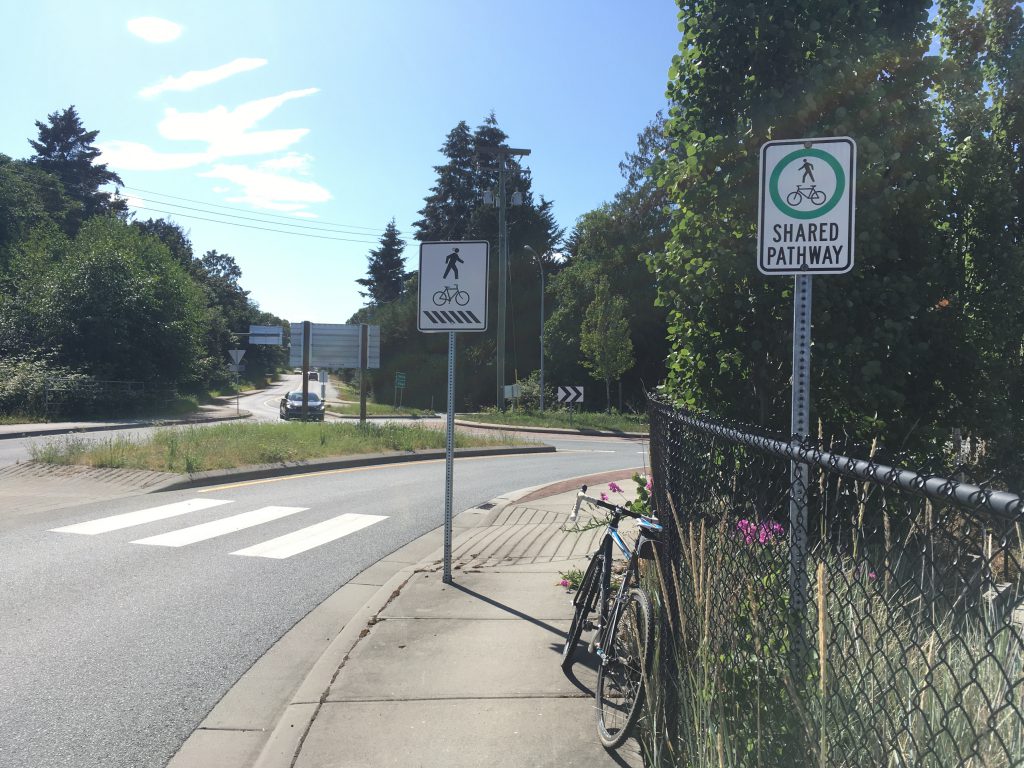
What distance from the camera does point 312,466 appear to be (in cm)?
1584

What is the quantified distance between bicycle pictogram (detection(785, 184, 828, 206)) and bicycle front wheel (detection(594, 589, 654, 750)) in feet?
6.25

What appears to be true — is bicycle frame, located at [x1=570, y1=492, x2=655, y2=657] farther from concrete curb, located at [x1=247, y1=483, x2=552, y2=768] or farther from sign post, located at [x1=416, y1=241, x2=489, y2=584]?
sign post, located at [x1=416, y1=241, x2=489, y2=584]

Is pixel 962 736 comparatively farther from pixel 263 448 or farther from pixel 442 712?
pixel 263 448

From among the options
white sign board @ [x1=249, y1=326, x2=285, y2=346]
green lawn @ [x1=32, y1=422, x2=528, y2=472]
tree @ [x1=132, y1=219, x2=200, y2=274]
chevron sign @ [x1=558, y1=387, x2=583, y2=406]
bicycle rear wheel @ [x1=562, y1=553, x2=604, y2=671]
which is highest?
Result: tree @ [x1=132, y1=219, x2=200, y2=274]

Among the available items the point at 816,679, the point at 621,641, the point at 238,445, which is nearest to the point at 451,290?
the point at 621,641

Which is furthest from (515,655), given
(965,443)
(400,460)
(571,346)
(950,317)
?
(571,346)

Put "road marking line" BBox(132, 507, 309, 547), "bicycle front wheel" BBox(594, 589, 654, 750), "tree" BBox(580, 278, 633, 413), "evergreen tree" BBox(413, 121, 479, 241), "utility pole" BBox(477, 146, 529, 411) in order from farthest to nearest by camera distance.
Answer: "evergreen tree" BBox(413, 121, 479, 241)
"tree" BBox(580, 278, 633, 413)
"utility pole" BBox(477, 146, 529, 411)
"road marking line" BBox(132, 507, 309, 547)
"bicycle front wheel" BBox(594, 589, 654, 750)

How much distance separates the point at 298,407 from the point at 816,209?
3915 centimetres

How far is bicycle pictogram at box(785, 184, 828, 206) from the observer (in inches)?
141

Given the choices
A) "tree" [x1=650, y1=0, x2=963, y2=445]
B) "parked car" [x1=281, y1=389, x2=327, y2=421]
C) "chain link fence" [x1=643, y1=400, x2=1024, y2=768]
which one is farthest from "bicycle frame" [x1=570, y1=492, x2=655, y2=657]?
"parked car" [x1=281, y1=389, x2=327, y2=421]

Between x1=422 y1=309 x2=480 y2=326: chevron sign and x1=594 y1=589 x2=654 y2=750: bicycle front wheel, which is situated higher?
x1=422 y1=309 x2=480 y2=326: chevron sign

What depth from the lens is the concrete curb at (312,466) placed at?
12.9 metres

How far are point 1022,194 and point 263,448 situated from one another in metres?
13.3

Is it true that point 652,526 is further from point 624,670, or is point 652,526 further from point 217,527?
point 217,527
